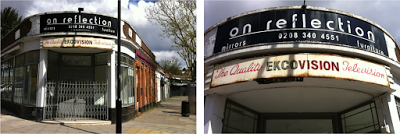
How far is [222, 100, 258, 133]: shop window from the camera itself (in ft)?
29.0

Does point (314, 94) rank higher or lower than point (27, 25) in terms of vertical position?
lower

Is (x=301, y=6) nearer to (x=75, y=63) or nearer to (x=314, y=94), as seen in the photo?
(x=314, y=94)

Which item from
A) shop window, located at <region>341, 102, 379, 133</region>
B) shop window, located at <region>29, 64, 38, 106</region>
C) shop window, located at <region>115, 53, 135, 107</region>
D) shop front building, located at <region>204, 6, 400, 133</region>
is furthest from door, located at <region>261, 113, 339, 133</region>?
shop window, located at <region>29, 64, 38, 106</region>

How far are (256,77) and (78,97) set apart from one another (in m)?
6.89

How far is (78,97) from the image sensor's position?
9.58 m

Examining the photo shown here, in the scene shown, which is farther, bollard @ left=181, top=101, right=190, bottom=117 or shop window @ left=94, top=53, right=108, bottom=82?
bollard @ left=181, top=101, right=190, bottom=117

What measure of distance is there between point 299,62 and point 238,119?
3808 millimetres

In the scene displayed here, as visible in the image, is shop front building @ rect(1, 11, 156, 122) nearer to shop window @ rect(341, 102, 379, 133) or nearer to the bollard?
the bollard

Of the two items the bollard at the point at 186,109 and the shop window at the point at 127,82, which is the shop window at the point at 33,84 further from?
the bollard at the point at 186,109

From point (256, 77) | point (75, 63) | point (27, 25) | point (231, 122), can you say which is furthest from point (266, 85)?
point (27, 25)

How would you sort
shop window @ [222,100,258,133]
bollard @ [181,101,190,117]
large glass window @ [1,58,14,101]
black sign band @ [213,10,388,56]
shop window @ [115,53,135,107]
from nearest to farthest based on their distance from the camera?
black sign band @ [213,10,388,56] < shop window @ [222,100,258,133] < shop window @ [115,53,135,107] < large glass window @ [1,58,14,101] < bollard @ [181,101,190,117]

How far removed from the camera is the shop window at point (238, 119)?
885cm

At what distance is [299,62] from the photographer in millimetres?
6746

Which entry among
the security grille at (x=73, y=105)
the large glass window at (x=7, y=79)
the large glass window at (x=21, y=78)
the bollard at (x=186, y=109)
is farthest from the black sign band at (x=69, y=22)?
the bollard at (x=186, y=109)
